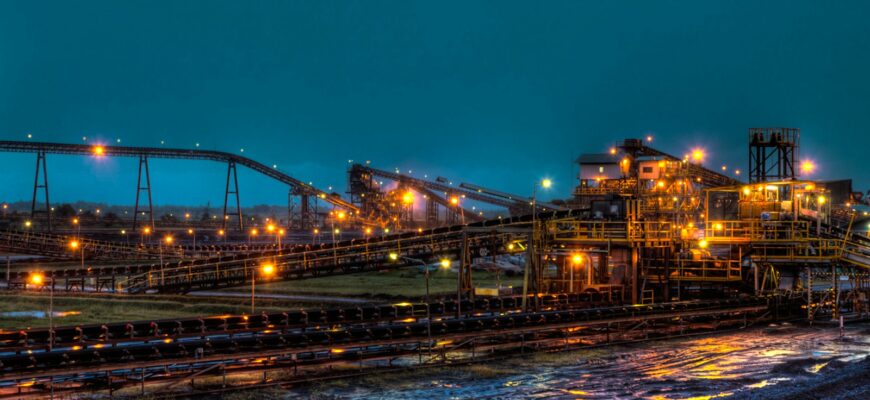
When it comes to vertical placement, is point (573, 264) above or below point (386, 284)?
above

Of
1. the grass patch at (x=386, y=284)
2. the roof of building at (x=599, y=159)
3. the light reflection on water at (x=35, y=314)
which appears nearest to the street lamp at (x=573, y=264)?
the grass patch at (x=386, y=284)

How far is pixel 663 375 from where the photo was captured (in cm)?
2220

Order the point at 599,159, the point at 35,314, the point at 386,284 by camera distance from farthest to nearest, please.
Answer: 1. the point at 599,159
2. the point at 386,284
3. the point at 35,314

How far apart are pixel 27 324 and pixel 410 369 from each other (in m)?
21.7

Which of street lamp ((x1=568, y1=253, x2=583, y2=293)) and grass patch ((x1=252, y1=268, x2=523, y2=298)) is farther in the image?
grass patch ((x1=252, y1=268, x2=523, y2=298))

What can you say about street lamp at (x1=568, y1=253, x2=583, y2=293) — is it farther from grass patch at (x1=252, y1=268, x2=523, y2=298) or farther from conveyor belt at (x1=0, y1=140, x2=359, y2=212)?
conveyor belt at (x1=0, y1=140, x2=359, y2=212)

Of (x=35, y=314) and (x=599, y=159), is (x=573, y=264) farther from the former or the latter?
(x=599, y=159)

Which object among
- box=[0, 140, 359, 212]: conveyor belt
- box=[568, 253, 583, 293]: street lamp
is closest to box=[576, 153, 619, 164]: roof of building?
box=[0, 140, 359, 212]: conveyor belt

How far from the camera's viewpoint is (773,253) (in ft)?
119

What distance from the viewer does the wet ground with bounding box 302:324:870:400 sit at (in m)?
20.0

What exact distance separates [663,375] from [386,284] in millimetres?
39098

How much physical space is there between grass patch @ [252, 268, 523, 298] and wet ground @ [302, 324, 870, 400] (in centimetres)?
2520

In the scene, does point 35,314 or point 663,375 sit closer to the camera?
point 663,375

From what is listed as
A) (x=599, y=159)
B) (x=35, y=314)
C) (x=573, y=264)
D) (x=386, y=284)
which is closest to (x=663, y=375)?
(x=573, y=264)
